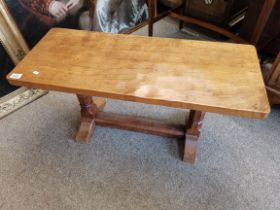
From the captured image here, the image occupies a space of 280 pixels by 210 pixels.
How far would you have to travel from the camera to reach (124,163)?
4.29ft

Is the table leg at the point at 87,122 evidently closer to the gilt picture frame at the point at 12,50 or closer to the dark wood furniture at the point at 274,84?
the gilt picture frame at the point at 12,50

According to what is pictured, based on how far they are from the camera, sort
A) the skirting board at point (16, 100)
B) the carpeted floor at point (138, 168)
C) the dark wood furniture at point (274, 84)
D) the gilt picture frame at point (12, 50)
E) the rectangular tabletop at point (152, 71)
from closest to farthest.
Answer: the rectangular tabletop at point (152, 71) < the carpeted floor at point (138, 168) < the dark wood furniture at point (274, 84) < the gilt picture frame at point (12, 50) < the skirting board at point (16, 100)

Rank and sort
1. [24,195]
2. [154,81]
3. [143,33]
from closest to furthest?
[154,81] → [24,195] → [143,33]

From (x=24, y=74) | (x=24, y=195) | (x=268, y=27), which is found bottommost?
(x=24, y=195)

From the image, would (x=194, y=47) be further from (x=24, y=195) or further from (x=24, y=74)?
(x=24, y=195)

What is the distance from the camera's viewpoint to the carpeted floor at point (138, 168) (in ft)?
3.78

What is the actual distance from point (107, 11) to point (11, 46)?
0.88 metres

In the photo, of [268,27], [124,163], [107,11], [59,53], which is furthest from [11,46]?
[268,27]

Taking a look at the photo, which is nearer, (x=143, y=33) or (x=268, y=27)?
(x=268, y=27)

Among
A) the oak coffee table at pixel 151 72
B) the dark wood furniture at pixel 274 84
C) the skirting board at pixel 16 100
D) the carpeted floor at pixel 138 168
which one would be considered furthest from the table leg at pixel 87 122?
the dark wood furniture at pixel 274 84

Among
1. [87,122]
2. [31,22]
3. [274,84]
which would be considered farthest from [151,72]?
[31,22]

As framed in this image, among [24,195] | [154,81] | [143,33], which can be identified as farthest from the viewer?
[143,33]

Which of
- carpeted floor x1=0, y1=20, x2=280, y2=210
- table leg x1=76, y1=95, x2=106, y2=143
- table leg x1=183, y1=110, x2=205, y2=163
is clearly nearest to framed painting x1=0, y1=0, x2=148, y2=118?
carpeted floor x1=0, y1=20, x2=280, y2=210

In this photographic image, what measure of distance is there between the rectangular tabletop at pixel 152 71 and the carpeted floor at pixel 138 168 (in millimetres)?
581
